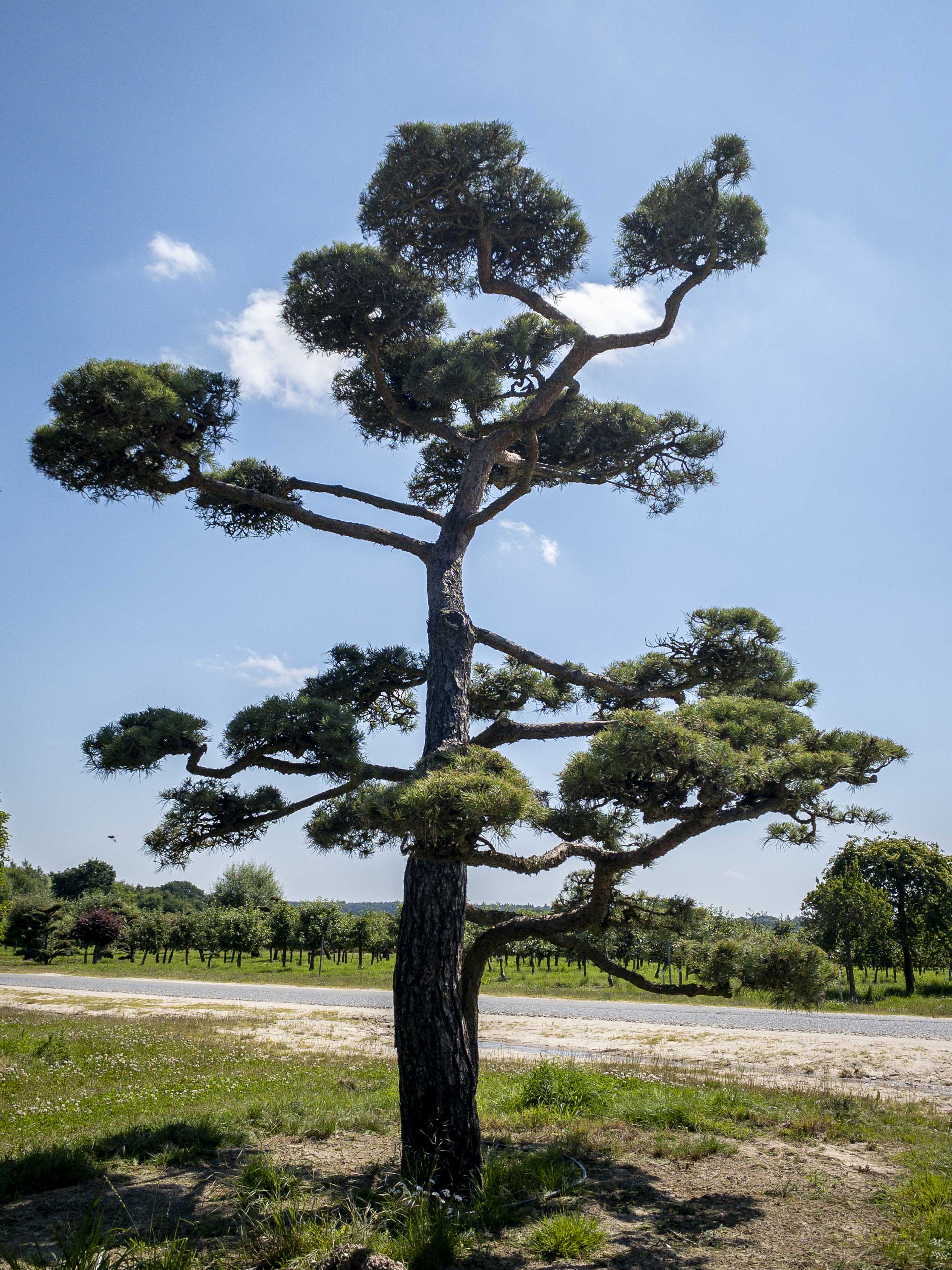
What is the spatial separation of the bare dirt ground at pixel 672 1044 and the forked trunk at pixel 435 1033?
7.66m

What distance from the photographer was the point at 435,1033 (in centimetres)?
564

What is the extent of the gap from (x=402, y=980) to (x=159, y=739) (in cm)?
271

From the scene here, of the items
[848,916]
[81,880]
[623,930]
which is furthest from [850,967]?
[81,880]

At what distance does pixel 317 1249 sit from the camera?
4066 mm

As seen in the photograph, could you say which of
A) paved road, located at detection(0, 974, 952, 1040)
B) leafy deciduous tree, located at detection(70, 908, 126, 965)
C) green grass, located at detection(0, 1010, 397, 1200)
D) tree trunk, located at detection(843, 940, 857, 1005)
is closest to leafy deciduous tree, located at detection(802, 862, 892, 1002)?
tree trunk, located at detection(843, 940, 857, 1005)

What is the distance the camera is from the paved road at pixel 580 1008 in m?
20.4

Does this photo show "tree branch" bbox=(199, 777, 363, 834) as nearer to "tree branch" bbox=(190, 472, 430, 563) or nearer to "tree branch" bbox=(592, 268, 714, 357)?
"tree branch" bbox=(190, 472, 430, 563)

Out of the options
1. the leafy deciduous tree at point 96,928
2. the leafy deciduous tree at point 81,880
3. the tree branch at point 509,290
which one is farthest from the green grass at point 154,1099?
the leafy deciduous tree at point 81,880

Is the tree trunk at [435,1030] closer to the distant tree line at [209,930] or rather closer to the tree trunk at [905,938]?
the tree trunk at [905,938]

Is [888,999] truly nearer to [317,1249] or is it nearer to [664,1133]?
[664,1133]

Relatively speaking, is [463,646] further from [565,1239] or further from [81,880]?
[81,880]

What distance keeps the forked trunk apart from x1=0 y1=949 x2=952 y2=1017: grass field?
12.7m

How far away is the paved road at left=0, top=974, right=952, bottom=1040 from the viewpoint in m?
20.4

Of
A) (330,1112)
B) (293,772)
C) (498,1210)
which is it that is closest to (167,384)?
(293,772)
